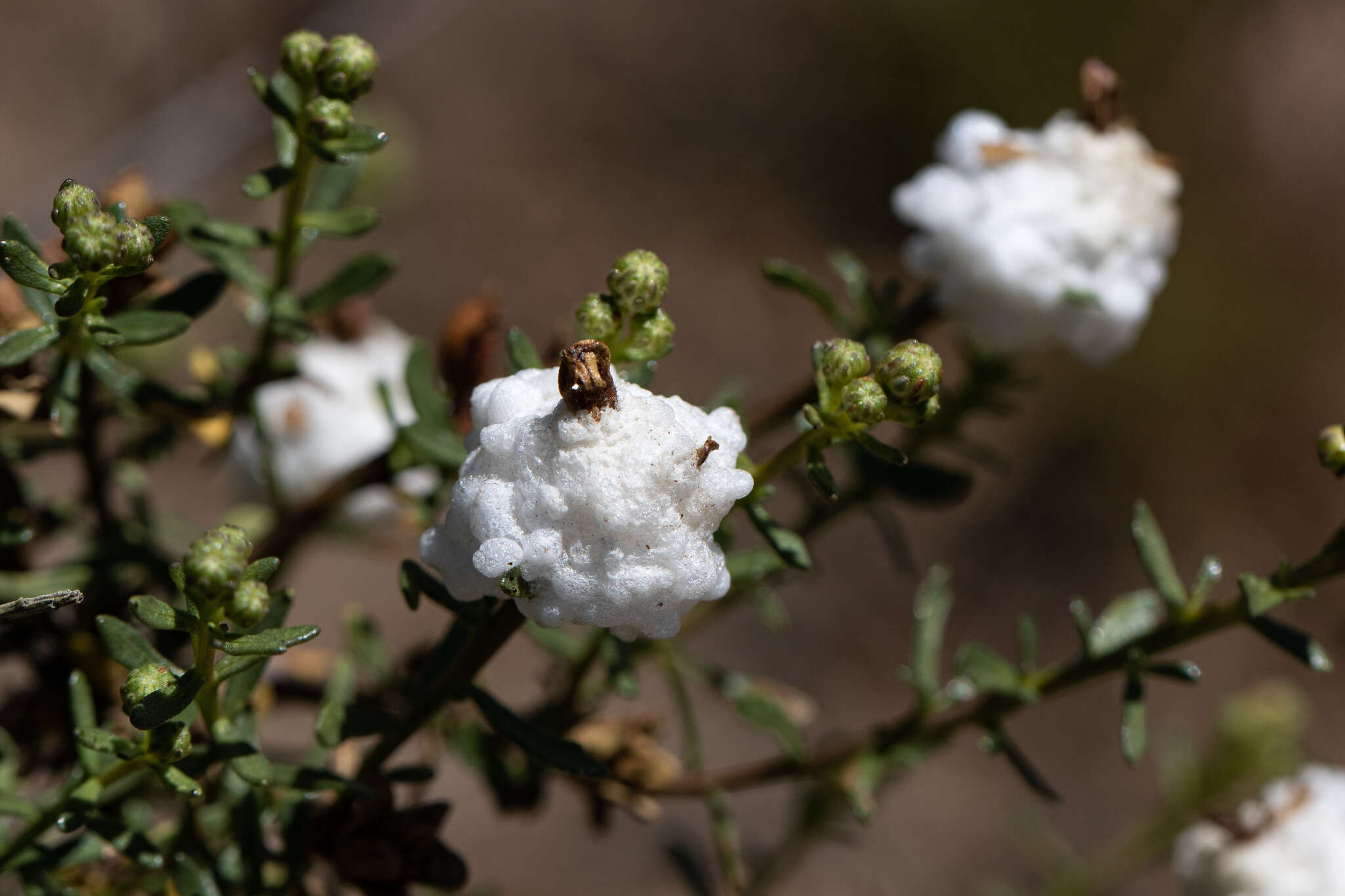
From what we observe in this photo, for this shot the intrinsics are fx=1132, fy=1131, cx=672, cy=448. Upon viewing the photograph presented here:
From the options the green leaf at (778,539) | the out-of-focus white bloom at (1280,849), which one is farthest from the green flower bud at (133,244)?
the out-of-focus white bloom at (1280,849)

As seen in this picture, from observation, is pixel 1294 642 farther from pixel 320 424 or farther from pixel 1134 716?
pixel 320 424

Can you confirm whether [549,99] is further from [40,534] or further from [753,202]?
Answer: [40,534]

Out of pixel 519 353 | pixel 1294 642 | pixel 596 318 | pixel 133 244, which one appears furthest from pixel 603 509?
pixel 1294 642

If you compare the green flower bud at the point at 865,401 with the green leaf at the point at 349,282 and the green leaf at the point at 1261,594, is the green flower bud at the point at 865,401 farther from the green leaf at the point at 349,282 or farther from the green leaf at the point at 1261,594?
the green leaf at the point at 349,282

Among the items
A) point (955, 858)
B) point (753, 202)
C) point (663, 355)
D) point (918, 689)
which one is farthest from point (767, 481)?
point (753, 202)

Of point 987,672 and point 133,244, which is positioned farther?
point 987,672

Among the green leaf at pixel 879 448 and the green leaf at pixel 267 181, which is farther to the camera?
the green leaf at pixel 267 181
